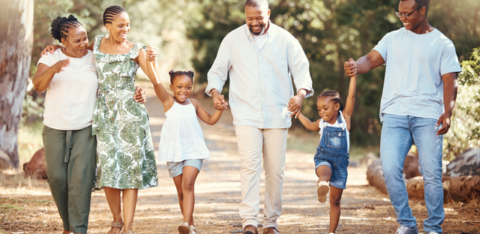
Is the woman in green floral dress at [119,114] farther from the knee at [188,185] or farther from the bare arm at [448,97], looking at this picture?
the bare arm at [448,97]

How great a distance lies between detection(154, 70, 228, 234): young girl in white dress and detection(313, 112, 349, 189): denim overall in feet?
3.20

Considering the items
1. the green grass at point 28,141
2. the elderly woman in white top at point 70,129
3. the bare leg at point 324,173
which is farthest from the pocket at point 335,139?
the green grass at point 28,141

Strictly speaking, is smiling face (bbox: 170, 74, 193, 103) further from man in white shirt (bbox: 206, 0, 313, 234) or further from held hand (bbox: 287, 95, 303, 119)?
held hand (bbox: 287, 95, 303, 119)

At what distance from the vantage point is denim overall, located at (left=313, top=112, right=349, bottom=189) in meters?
4.69

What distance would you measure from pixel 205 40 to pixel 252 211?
58.7 feet

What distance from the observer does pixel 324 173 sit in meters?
4.54

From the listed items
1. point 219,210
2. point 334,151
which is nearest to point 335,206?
point 334,151

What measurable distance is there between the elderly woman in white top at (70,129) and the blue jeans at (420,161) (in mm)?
2645

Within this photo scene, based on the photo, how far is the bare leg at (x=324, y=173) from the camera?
14.7ft

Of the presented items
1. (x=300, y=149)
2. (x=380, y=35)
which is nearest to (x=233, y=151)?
(x=300, y=149)

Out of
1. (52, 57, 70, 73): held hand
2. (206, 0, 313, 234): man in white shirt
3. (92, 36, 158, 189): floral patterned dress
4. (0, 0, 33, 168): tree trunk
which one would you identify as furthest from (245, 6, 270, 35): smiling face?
(0, 0, 33, 168): tree trunk

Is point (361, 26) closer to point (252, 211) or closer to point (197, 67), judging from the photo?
point (197, 67)

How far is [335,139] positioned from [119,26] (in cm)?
218

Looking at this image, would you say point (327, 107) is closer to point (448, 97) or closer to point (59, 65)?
point (448, 97)
